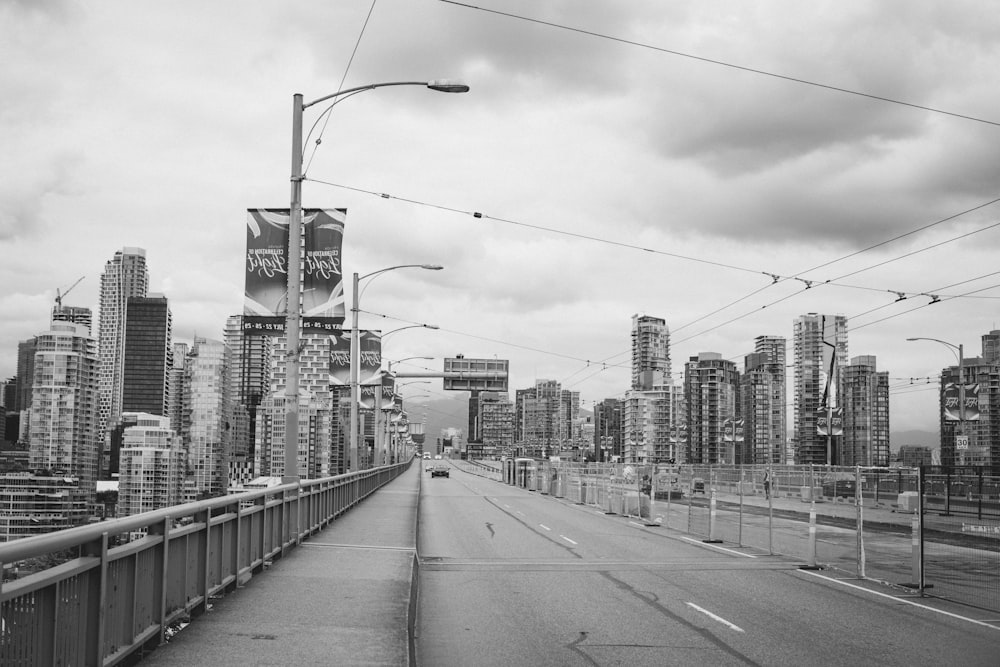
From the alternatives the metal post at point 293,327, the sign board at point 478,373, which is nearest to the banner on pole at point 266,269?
the metal post at point 293,327

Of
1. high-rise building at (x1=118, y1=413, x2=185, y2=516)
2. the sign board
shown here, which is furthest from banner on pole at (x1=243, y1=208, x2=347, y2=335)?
high-rise building at (x1=118, y1=413, x2=185, y2=516)

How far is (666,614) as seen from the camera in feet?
39.8

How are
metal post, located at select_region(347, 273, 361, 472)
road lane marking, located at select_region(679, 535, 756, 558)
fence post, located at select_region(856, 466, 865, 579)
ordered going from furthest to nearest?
metal post, located at select_region(347, 273, 361, 472)
road lane marking, located at select_region(679, 535, 756, 558)
fence post, located at select_region(856, 466, 865, 579)

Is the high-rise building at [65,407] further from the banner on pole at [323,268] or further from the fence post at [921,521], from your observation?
the fence post at [921,521]

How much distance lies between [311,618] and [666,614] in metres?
4.73

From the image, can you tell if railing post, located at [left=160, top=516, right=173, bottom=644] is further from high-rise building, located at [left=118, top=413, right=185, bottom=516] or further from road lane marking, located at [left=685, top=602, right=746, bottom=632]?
high-rise building, located at [left=118, top=413, right=185, bottom=516]

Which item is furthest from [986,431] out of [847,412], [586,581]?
[586,581]

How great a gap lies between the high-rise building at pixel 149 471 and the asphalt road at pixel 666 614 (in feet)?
170

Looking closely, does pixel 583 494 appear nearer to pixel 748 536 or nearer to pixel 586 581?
pixel 748 536

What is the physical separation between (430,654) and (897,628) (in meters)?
5.99

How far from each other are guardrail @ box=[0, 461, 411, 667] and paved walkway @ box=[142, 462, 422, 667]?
0.30 metres

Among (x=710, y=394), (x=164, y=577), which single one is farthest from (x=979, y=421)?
(x=164, y=577)

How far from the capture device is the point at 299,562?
15.3m

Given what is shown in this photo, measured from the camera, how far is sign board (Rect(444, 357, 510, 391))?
6319 cm
